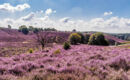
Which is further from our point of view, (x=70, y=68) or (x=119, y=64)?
(x=119, y=64)

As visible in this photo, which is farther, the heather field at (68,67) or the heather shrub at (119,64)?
the heather shrub at (119,64)

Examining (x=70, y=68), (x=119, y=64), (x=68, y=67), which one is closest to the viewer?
(x=70, y=68)

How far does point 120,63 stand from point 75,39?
1427 inches

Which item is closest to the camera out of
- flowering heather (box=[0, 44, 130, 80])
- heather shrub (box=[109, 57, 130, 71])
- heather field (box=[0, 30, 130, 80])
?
heather field (box=[0, 30, 130, 80])

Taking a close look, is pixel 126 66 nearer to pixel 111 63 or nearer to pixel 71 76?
pixel 111 63

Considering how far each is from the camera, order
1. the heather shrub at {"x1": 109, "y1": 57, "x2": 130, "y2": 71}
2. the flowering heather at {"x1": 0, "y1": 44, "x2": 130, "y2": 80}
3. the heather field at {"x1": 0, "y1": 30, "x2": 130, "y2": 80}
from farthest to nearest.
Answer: the heather shrub at {"x1": 109, "y1": 57, "x2": 130, "y2": 71}, the flowering heather at {"x1": 0, "y1": 44, "x2": 130, "y2": 80}, the heather field at {"x1": 0, "y1": 30, "x2": 130, "y2": 80}

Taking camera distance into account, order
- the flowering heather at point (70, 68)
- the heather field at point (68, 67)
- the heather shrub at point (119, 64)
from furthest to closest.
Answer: the heather shrub at point (119, 64)
the flowering heather at point (70, 68)
the heather field at point (68, 67)

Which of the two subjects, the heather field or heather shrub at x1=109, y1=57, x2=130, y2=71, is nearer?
the heather field

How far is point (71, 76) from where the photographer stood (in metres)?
3.99

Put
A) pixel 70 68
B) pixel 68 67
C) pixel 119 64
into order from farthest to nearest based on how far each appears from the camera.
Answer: pixel 119 64 → pixel 68 67 → pixel 70 68

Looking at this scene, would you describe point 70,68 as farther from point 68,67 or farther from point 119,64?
point 119,64

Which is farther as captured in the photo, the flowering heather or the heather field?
the flowering heather

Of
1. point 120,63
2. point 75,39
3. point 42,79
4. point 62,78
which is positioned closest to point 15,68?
point 42,79

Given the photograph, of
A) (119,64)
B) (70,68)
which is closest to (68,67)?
(70,68)
